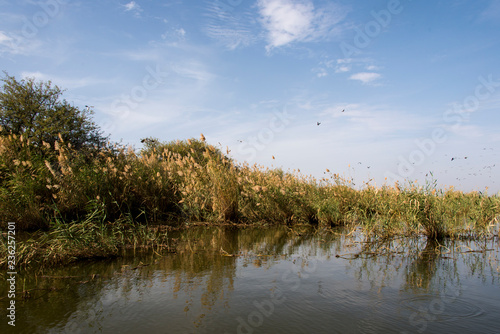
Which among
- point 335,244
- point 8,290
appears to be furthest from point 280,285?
point 8,290

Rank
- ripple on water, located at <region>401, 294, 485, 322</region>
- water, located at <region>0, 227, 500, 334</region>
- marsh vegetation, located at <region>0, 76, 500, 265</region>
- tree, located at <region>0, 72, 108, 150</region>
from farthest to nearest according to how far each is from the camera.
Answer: tree, located at <region>0, 72, 108, 150</region>
marsh vegetation, located at <region>0, 76, 500, 265</region>
ripple on water, located at <region>401, 294, 485, 322</region>
water, located at <region>0, 227, 500, 334</region>

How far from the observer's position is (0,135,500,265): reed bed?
5652mm

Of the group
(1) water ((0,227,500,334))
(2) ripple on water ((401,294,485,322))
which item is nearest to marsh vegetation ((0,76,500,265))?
(1) water ((0,227,500,334))

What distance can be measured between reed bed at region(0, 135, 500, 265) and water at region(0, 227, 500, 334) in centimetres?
99

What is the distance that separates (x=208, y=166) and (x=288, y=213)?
2390 millimetres

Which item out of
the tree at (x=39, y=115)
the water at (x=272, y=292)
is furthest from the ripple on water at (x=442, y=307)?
the tree at (x=39, y=115)

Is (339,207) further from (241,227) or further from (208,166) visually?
(208,166)

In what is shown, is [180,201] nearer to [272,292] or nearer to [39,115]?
[272,292]

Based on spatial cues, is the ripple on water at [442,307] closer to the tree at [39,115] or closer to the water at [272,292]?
the water at [272,292]

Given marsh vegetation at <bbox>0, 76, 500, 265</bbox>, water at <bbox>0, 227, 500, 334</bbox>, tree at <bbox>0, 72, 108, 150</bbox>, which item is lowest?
water at <bbox>0, 227, 500, 334</bbox>

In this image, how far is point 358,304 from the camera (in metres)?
2.64

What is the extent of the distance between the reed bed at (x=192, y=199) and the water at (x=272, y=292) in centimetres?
99

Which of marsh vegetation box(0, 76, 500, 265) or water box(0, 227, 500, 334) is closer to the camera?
water box(0, 227, 500, 334)

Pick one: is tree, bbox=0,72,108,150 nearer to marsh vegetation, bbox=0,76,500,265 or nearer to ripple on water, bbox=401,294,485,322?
marsh vegetation, bbox=0,76,500,265
